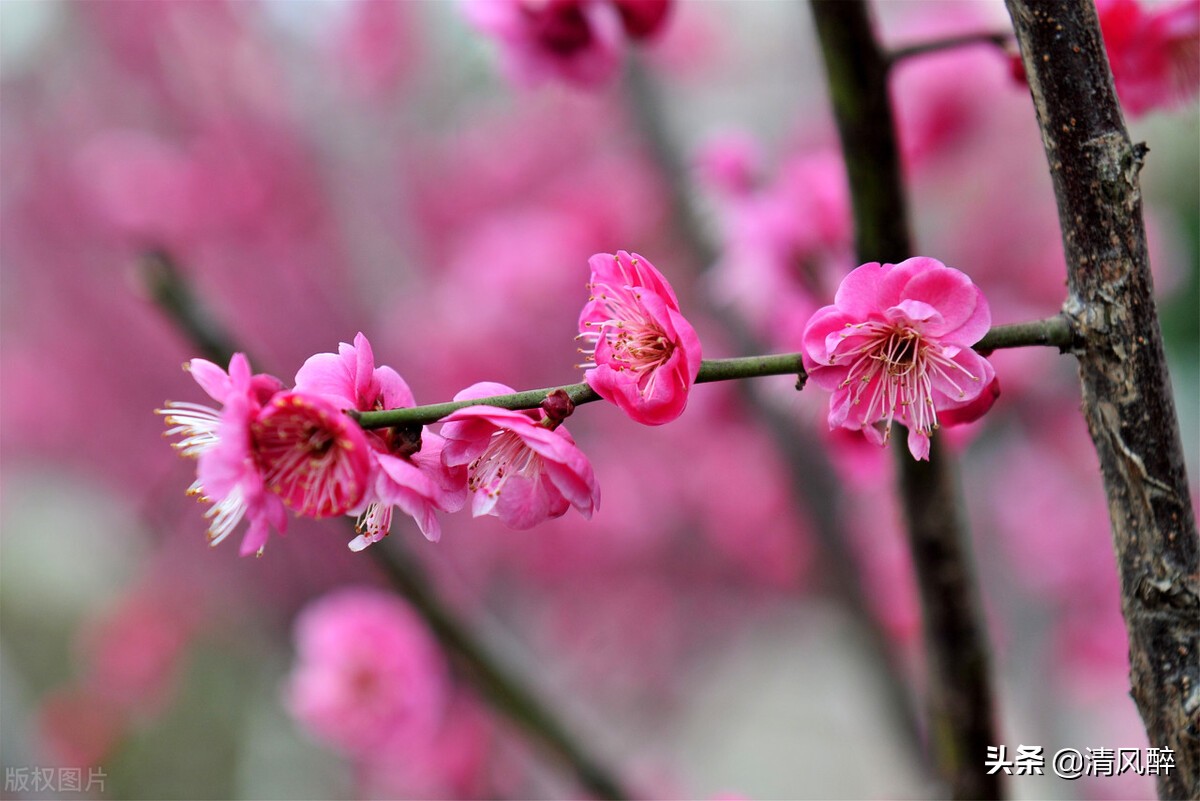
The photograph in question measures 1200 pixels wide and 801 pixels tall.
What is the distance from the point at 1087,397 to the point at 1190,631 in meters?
0.10

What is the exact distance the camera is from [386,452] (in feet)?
1.11

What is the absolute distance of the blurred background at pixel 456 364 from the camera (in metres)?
1.62

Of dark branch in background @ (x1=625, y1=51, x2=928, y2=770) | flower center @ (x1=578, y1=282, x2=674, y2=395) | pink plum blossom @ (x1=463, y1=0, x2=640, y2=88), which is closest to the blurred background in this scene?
dark branch in background @ (x1=625, y1=51, x2=928, y2=770)

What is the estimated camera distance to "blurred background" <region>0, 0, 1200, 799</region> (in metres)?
1.62

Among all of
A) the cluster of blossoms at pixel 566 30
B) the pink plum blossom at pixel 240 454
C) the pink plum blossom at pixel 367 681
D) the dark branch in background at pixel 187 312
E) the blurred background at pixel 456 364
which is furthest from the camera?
the blurred background at pixel 456 364

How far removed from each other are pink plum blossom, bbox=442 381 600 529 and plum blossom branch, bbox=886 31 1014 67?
30 centimetres

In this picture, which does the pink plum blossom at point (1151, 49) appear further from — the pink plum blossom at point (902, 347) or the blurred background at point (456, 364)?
the blurred background at point (456, 364)

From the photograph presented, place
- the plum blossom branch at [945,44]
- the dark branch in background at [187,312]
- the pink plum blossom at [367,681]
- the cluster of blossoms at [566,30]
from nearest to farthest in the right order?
the plum blossom branch at [945,44]
the cluster of blossoms at [566,30]
the dark branch in background at [187,312]
the pink plum blossom at [367,681]

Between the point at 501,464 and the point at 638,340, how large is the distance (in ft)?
Result: 0.28

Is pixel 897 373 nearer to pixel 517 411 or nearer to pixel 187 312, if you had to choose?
pixel 517 411

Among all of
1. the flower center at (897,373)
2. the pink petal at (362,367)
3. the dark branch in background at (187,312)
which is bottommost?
the pink petal at (362,367)

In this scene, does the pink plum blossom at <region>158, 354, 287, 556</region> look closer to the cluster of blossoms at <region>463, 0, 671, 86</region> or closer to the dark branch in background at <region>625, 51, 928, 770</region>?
the cluster of blossoms at <region>463, 0, 671, 86</region>

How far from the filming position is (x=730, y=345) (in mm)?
1354

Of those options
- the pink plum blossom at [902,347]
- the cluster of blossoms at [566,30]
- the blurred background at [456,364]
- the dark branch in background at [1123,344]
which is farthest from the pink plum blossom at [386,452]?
the blurred background at [456,364]
